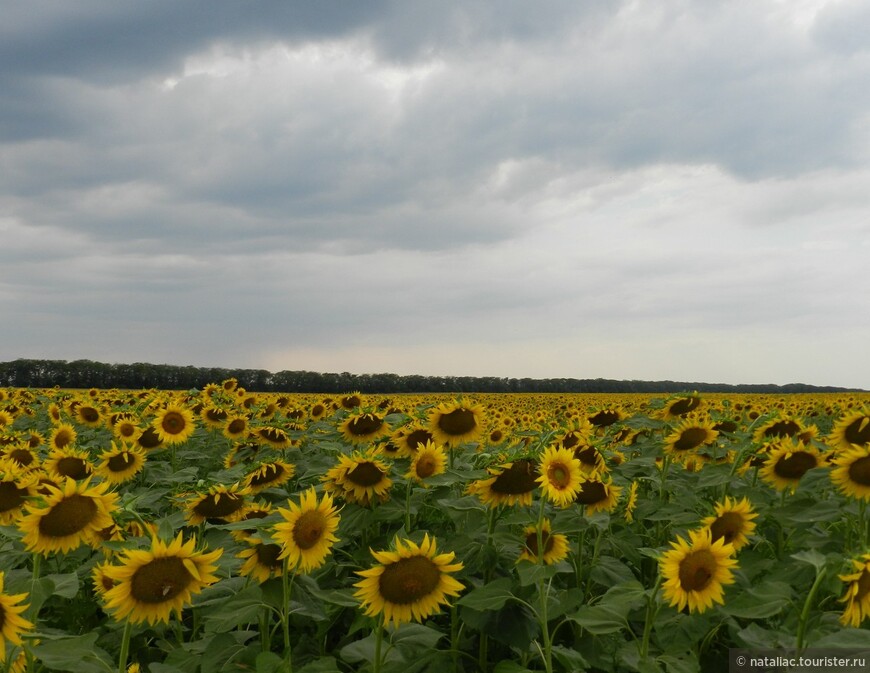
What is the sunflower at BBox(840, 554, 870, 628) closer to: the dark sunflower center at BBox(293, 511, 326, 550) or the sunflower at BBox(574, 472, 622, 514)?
the sunflower at BBox(574, 472, 622, 514)

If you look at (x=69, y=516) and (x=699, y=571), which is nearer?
(x=699, y=571)

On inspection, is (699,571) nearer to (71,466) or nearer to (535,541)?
(535,541)

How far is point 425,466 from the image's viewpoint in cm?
429

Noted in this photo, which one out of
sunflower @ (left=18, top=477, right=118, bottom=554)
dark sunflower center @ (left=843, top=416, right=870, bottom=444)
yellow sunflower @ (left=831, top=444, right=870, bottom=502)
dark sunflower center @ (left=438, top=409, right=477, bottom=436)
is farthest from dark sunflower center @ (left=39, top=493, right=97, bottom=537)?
dark sunflower center @ (left=843, top=416, right=870, bottom=444)

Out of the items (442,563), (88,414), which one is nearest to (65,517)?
(442,563)

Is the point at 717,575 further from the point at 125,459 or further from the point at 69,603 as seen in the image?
the point at 125,459

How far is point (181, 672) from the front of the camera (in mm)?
3371

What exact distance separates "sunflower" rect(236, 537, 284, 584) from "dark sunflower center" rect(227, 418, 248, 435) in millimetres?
5722

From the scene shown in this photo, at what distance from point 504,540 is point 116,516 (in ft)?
7.13

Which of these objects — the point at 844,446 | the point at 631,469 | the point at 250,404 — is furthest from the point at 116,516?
the point at 250,404

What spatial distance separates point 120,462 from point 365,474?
4.00m

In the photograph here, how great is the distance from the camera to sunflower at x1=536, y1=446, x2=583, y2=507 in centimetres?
362

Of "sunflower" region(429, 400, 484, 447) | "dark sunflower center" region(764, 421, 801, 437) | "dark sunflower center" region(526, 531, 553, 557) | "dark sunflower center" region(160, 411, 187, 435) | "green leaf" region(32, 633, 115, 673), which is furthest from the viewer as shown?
"dark sunflower center" region(160, 411, 187, 435)

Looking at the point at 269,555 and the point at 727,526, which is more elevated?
the point at 727,526
